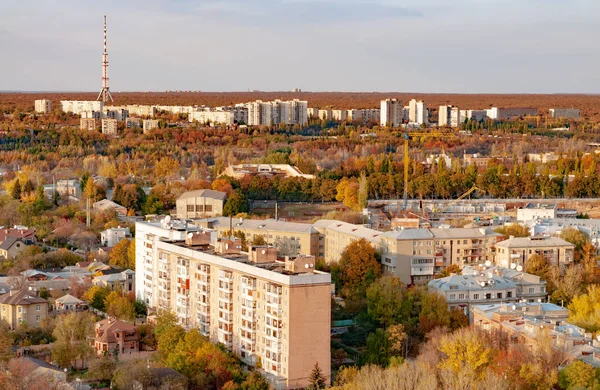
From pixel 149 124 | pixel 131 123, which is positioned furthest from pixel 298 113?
pixel 131 123

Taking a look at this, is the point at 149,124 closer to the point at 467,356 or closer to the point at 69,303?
the point at 69,303

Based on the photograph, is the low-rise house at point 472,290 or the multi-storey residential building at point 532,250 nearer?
the low-rise house at point 472,290

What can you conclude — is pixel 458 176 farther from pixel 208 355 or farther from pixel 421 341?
pixel 208 355

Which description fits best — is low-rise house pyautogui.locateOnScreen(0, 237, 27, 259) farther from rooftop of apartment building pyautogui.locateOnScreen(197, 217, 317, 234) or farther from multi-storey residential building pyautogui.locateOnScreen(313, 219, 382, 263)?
multi-storey residential building pyautogui.locateOnScreen(313, 219, 382, 263)

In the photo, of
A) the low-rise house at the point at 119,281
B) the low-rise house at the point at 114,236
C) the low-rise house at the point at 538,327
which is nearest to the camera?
the low-rise house at the point at 538,327

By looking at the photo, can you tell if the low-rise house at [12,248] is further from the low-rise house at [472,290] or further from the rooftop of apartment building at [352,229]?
the low-rise house at [472,290]

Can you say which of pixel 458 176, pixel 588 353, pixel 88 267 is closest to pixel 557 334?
pixel 588 353

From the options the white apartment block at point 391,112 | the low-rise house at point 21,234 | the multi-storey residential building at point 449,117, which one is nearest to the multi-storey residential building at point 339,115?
the white apartment block at point 391,112
